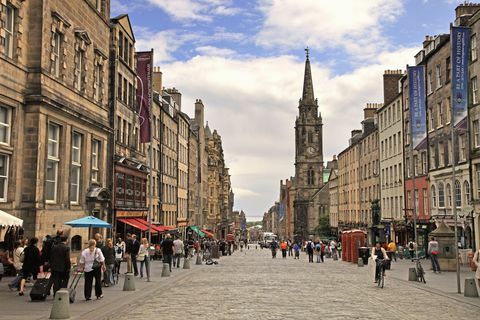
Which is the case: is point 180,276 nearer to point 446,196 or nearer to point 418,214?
point 446,196

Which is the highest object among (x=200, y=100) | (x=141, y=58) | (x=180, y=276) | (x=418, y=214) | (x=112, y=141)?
(x=200, y=100)

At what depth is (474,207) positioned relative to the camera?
3139 cm

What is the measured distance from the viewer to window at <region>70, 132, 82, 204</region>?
86.9 ft

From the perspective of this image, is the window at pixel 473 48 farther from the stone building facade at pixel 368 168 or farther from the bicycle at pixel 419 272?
the stone building facade at pixel 368 168

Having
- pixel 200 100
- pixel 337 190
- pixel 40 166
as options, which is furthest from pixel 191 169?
pixel 40 166

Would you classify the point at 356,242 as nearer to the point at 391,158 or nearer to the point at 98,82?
the point at 391,158

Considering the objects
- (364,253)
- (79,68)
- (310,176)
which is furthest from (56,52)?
(310,176)

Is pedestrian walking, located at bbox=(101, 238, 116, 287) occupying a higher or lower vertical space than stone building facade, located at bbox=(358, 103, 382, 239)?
lower

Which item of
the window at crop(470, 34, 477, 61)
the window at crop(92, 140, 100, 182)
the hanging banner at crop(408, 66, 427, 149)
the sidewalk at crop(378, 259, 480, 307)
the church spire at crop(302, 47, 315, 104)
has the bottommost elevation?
the sidewalk at crop(378, 259, 480, 307)

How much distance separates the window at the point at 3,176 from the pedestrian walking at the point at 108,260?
538 cm

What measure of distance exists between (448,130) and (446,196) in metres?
4.78

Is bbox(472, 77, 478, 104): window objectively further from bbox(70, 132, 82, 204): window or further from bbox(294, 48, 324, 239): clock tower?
bbox(294, 48, 324, 239): clock tower

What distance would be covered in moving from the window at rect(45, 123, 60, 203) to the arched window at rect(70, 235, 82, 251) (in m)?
3.69

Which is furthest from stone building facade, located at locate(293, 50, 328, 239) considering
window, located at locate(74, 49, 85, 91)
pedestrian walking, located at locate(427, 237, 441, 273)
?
window, located at locate(74, 49, 85, 91)
